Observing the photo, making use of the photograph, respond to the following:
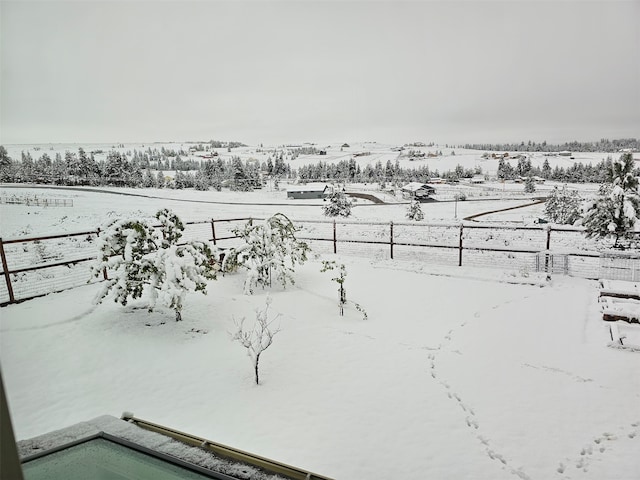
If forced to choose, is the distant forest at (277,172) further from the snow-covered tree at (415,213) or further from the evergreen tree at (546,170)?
the snow-covered tree at (415,213)

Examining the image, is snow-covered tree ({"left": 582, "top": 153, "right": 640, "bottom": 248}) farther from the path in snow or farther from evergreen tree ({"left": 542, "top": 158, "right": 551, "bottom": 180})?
evergreen tree ({"left": 542, "top": 158, "right": 551, "bottom": 180})

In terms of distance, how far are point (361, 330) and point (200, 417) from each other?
8.27ft

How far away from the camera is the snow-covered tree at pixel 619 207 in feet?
33.3

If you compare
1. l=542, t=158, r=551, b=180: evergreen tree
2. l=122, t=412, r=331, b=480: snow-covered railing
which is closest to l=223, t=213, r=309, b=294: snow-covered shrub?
l=122, t=412, r=331, b=480: snow-covered railing

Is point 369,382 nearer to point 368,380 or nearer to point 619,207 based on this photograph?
point 368,380

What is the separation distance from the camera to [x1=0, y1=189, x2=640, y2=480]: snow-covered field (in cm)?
286

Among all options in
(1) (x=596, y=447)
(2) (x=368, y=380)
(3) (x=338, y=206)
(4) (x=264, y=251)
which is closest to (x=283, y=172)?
(3) (x=338, y=206)

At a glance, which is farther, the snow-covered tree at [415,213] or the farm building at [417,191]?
the farm building at [417,191]

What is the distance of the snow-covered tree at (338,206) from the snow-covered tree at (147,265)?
29.2 metres

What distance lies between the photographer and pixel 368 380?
3.89m

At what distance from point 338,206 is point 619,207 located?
82.6 feet

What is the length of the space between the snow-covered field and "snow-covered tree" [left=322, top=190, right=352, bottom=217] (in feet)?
91.9

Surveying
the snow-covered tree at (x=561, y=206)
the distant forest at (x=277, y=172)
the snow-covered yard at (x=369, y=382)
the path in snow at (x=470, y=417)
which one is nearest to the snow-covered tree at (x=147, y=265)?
the snow-covered yard at (x=369, y=382)

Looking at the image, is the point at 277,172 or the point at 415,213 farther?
the point at 277,172
